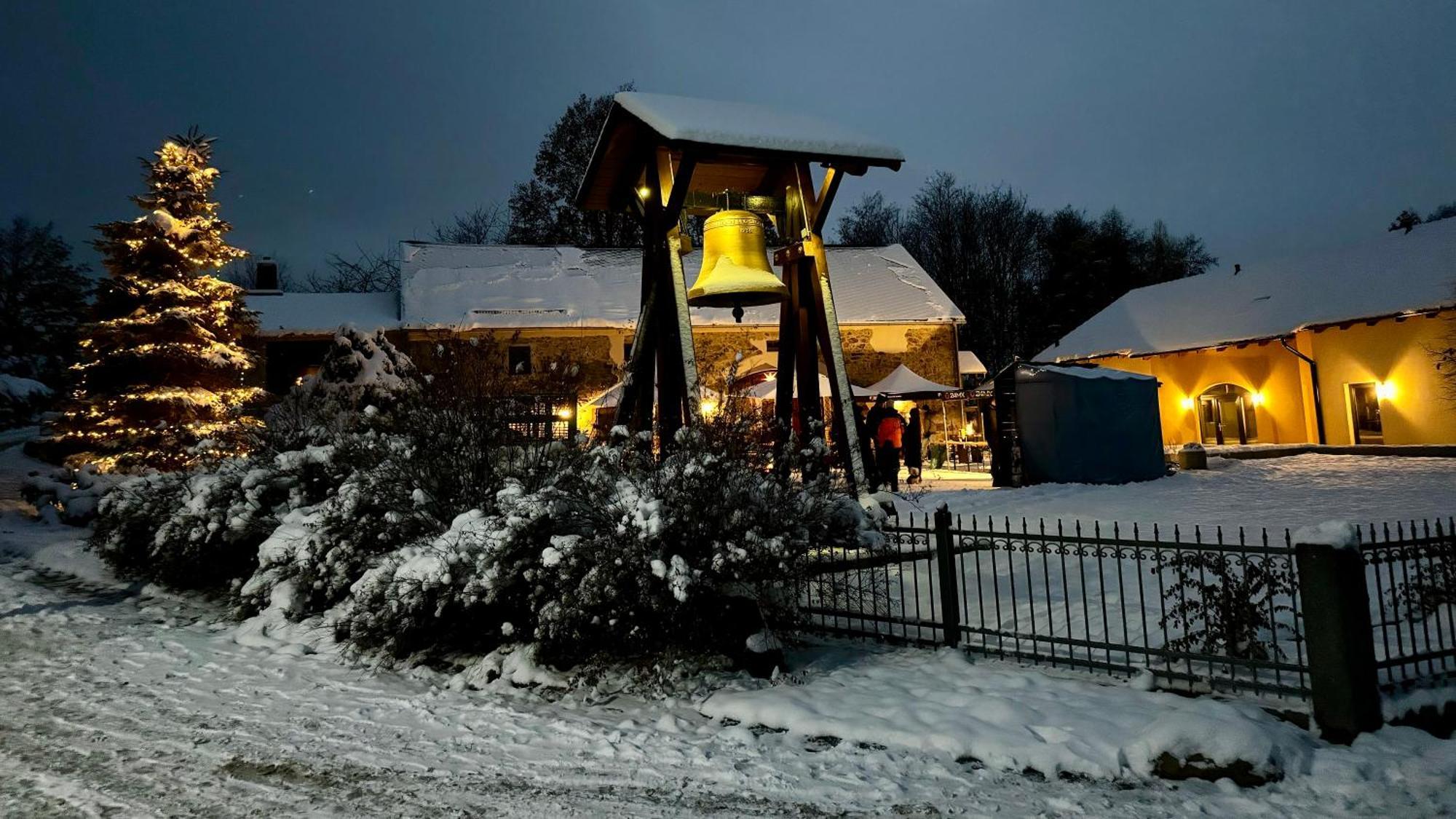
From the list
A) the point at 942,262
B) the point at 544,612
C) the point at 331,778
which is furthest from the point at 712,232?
the point at 942,262

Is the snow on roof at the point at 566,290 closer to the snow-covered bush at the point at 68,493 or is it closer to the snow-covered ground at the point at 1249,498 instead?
the snow-covered bush at the point at 68,493

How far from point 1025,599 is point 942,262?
36.3m

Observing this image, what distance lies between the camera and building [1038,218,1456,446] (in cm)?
1766

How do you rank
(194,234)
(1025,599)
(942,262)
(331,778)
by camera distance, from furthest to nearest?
(942,262) → (194,234) → (1025,599) → (331,778)

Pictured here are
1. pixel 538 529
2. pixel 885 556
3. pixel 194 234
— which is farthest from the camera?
pixel 194 234

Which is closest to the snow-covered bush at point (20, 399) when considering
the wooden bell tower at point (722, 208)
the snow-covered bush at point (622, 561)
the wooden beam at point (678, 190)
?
the wooden bell tower at point (722, 208)

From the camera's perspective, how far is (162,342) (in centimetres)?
1559

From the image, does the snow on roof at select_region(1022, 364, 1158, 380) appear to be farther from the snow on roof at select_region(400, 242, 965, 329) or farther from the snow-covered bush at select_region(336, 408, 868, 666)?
the snow-covered bush at select_region(336, 408, 868, 666)

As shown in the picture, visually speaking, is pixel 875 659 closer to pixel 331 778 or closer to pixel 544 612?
pixel 544 612

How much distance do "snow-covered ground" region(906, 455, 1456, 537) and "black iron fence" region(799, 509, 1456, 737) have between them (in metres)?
2.11

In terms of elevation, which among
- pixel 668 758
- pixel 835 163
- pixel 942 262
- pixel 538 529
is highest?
pixel 942 262

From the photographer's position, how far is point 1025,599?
260 inches

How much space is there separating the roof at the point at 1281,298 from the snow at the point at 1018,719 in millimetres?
18336

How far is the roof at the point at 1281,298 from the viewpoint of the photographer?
18.3 metres
